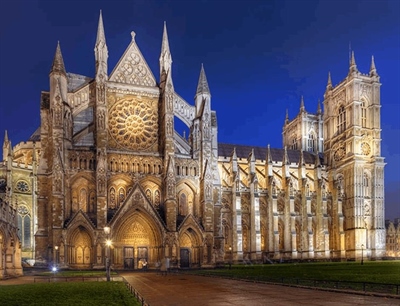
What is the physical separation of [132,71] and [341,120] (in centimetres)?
4398

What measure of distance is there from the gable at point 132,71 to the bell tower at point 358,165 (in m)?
38.6

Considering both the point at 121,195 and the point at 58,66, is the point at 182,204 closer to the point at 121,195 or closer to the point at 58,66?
the point at 121,195

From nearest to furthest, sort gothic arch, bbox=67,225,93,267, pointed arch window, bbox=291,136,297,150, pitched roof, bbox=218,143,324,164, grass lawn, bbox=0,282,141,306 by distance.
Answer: grass lawn, bbox=0,282,141,306 < gothic arch, bbox=67,225,93,267 < pitched roof, bbox=218,143,324,164 < pointed arch window, bbox=291,136,297,150

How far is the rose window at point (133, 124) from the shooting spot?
56.0 metres

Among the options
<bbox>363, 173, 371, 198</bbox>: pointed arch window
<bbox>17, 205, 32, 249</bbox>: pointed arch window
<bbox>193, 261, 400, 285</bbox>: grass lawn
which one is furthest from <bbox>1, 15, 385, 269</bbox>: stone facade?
<bbox>193, 261, 400, 285</bbox>: grass lawn

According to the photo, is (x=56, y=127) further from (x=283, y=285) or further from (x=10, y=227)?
(x=283, y=285)

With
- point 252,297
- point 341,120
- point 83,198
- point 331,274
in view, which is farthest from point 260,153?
point 252,297

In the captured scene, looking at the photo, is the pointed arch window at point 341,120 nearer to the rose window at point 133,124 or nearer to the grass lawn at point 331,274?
the rose window at point 133,124

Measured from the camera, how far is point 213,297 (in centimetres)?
2144

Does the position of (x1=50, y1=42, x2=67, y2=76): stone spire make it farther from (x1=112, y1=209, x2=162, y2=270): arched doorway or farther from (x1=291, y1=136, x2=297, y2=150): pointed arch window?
(x1=291, y1=136, x2=297, y2=150): pointed arch window

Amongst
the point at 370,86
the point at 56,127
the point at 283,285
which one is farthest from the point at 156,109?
the point at 370,86

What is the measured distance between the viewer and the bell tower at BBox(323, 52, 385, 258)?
75438mm

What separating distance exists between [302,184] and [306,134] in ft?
72.2

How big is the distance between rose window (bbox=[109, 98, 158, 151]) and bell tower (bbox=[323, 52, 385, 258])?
3650 cm
